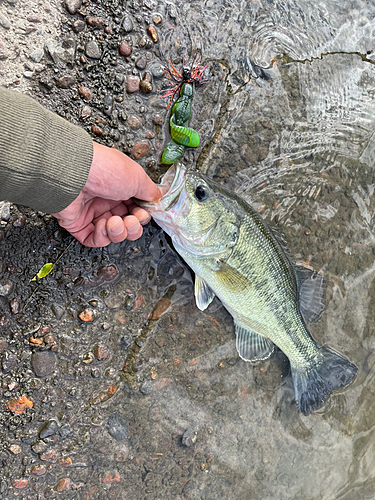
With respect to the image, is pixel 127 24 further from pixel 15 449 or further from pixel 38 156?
pixel 15 449

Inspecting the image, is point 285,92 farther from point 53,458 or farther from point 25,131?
point 53,458

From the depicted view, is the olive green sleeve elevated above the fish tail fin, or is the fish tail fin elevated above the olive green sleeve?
the olive green sleeve

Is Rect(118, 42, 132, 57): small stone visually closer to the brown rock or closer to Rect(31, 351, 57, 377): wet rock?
the brown rock

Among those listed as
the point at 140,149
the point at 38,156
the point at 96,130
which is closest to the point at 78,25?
the point at 96,130

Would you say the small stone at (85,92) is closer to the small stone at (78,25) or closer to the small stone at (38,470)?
the small stone at (78,25)

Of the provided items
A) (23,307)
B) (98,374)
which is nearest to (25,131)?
(23,307)

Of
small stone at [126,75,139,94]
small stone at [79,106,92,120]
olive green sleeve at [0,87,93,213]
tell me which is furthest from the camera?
small stone at [126,75,139,94]

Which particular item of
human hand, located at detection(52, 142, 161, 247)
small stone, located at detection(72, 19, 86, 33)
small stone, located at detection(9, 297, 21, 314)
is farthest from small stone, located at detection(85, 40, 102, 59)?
small stone, located at detection(9, 297, 21, 314)
